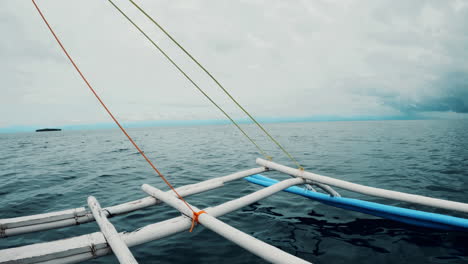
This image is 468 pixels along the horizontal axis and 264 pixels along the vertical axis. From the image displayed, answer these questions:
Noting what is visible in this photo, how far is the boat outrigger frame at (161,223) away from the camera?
2506 mm

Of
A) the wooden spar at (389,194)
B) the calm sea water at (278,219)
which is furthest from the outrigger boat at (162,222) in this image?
the calm sea water at (278,219)

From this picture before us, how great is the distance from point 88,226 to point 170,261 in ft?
9.86

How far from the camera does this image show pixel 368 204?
17.1 feet

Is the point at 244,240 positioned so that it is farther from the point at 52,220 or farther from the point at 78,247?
the point at 52,220

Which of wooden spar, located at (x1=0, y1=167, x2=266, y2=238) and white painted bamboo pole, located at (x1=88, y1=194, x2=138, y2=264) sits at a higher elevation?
white painted bamboo pole, located at (x1=88, y1=194, x2=138, y2=264)

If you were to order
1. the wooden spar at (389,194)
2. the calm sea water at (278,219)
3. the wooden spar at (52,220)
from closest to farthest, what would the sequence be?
the wooden spar at (52,220), the wooden spar at (389,194), the calm sea water at (278,219)

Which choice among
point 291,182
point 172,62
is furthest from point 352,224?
point 172,62

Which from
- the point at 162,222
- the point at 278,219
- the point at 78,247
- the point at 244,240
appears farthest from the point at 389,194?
the point at 78,247

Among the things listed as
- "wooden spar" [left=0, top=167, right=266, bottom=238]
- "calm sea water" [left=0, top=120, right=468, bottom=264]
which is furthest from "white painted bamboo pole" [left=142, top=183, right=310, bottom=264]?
"calm sea water" [left=0, top=120, right=468, bottom=264]

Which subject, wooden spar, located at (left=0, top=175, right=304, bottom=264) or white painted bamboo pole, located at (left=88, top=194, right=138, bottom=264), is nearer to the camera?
white painted bamboo pole, located at (left=88, top=194, right=138, bottom=264)

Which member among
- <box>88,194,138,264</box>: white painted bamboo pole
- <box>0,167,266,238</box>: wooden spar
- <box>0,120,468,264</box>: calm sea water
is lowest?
<box>0,120,468,264</box>: calm sea water

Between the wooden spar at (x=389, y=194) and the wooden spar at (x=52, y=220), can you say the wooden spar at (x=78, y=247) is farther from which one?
the wooden spar at (x=389, y=194)

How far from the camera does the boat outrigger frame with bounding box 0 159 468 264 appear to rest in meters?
2.51

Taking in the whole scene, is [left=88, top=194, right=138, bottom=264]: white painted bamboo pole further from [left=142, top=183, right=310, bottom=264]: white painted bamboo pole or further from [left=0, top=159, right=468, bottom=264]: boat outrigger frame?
[left=142, top=183, right=310, bottom=264]: white painted bamboo pole
